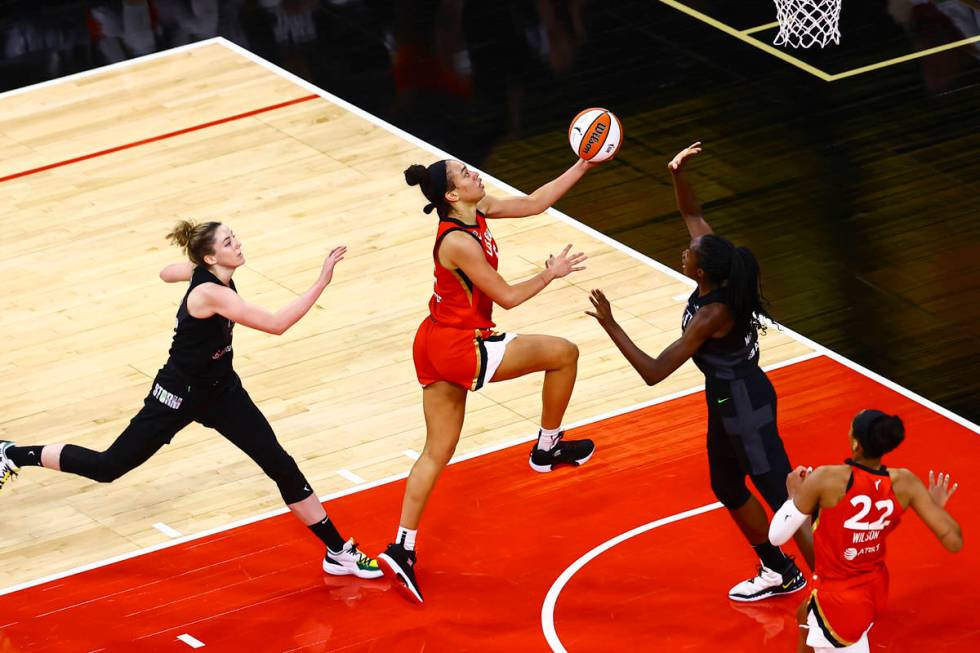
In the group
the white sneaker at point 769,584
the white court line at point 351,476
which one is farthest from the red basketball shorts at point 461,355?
the white sneaker at point 769,584

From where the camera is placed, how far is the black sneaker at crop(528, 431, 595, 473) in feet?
33.4

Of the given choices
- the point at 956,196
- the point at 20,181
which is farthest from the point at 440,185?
the point at 20,181

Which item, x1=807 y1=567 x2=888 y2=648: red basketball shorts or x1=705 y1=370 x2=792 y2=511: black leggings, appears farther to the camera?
x1=705 y1=370 x2=792 y2=511: black leggings

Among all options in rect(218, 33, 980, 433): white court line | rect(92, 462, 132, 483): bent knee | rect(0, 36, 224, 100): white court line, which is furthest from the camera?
rect(0, 36, 224, 100): white court line

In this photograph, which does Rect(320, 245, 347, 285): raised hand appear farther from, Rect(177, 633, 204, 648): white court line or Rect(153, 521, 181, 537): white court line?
Rect(153, 521, 181, 537): white court line

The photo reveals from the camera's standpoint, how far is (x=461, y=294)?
9.59 m

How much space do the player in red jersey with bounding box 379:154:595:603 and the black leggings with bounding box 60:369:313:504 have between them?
67 centimetres

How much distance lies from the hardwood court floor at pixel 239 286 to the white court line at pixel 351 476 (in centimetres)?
2

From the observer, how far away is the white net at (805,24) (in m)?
16.7

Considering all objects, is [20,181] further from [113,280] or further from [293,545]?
[293,545]

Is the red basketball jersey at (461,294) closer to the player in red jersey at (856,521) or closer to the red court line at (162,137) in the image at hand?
the player in red jersey at (856,521)

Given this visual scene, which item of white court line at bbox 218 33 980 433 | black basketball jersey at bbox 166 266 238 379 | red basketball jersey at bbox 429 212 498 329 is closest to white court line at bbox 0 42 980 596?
white court line at bbox 218 33 980 433

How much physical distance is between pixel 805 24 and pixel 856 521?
982 centimetres

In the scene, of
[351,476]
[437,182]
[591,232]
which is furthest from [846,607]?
[591,232]
